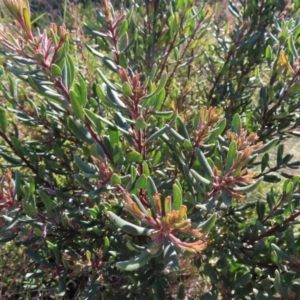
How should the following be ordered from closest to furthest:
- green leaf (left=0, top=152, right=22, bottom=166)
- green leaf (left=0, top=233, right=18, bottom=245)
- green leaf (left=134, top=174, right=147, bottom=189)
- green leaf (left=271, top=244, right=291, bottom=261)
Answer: green leaf (left=134, top=174, right=147, bottom=189), green leaf (left=271, top=244, right=291, bottom=261), green leaf (left=0, top=233, right=18, bottom=245), green leaf (left=0, top=152, right=22, bottom=166)

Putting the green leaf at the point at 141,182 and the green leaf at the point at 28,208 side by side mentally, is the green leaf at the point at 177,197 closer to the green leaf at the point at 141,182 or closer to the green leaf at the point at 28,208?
the green leaf at the point at 141,182

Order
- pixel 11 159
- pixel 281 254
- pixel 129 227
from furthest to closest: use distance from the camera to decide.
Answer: pixel 11 159
pixel 281 254
pixel 129 227

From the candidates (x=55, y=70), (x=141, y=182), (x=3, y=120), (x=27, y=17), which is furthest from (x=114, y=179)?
(x=3, y=120)

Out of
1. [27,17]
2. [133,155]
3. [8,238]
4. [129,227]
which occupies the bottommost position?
[8,238]

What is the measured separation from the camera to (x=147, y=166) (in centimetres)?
132

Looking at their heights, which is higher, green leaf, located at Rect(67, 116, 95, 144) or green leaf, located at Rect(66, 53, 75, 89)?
green leaf, located at Rect(66, 53, 75, 89)

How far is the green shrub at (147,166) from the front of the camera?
117cm

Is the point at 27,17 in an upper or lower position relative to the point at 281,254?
upper

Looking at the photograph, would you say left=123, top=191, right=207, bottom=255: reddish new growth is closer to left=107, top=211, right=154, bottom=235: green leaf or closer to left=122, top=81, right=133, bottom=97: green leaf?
left=107, top=211, right=154, bottom=235: green leaf

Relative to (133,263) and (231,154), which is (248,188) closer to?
(231,154)

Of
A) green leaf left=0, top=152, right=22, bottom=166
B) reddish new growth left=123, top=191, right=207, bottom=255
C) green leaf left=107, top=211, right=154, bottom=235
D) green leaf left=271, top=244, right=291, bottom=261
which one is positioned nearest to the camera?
reddish new growth left=123, top=191, right=207, bottom=255

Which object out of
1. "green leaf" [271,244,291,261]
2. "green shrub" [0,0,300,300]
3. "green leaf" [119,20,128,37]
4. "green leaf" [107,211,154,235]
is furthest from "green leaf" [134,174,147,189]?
"green leaf" [119,20,128,37]

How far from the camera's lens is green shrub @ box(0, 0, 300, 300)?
45.9 inches

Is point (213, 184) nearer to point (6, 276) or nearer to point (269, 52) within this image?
point (269, 52)
